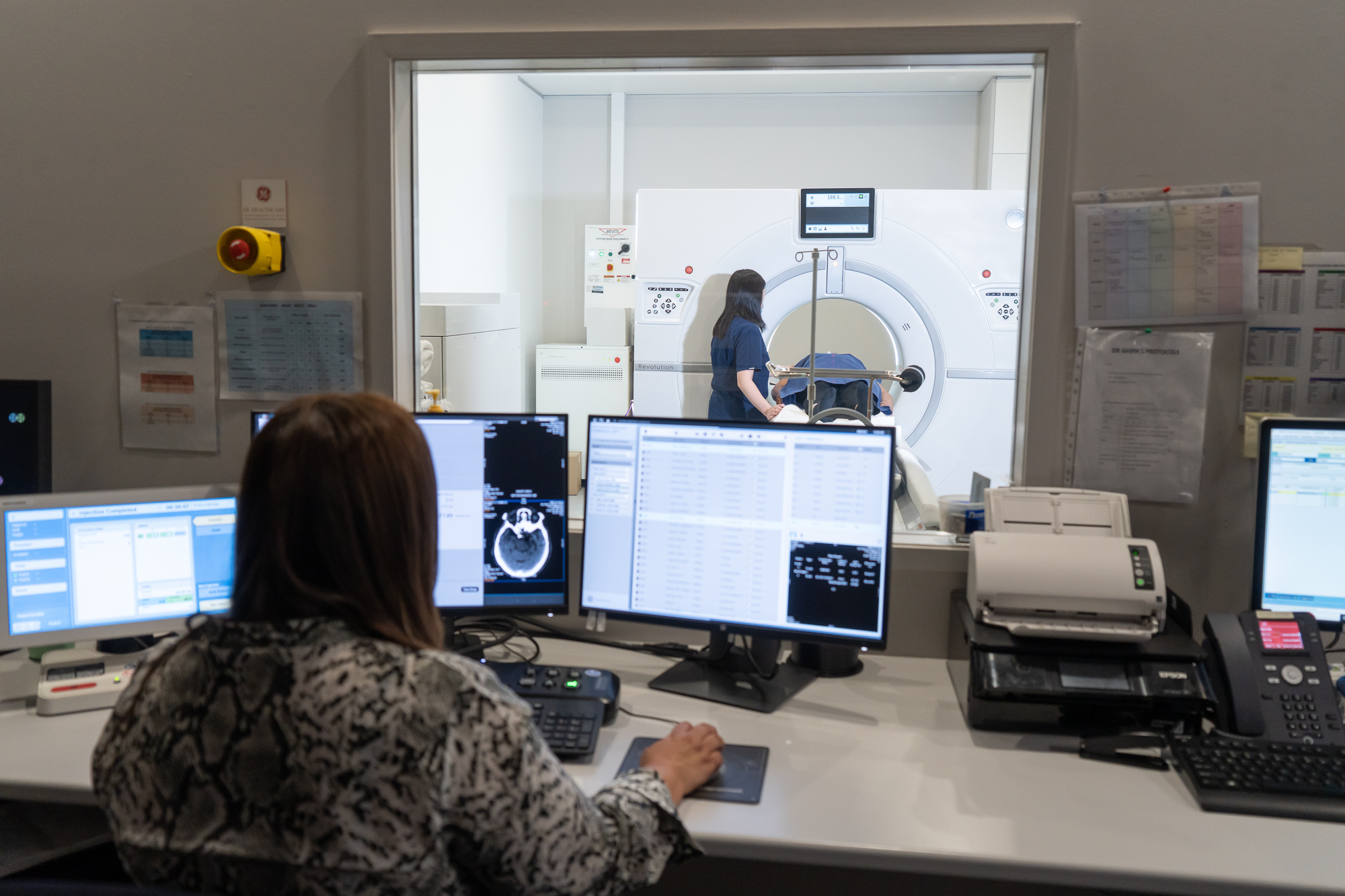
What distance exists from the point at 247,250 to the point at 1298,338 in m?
1.98

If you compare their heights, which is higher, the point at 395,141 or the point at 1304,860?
the point at 395,141

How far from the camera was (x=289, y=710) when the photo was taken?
81 centimetres

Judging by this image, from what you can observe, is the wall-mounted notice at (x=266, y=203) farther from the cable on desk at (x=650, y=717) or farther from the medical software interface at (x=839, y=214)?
the medical software interface at (x=839, y=214)

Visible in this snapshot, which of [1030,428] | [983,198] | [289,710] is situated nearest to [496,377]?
[983,198]

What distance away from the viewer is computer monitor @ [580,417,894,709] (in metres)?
1.49

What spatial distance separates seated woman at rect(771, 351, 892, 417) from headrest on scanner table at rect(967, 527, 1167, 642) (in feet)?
7.65

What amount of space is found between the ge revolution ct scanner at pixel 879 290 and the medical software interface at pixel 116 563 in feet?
8.53

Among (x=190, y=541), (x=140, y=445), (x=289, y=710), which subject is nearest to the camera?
(x=289, y=710)

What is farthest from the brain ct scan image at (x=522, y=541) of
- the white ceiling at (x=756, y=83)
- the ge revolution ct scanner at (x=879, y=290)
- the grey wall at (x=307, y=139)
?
the white ceiling at (x=756, y=83)

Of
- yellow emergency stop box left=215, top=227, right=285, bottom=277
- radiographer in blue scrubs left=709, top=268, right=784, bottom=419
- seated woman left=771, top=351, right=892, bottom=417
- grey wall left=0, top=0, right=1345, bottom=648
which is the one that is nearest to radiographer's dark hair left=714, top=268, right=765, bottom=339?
radiographer in blue scrubs left=709, top=268, right=784, bottom=419

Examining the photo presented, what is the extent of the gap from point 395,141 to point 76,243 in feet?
2.43

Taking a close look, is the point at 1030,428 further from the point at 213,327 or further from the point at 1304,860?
the point at 213,327

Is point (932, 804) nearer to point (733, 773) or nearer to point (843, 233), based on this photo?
point (733, 773)

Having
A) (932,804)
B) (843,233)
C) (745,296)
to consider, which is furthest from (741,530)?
(843,233)
